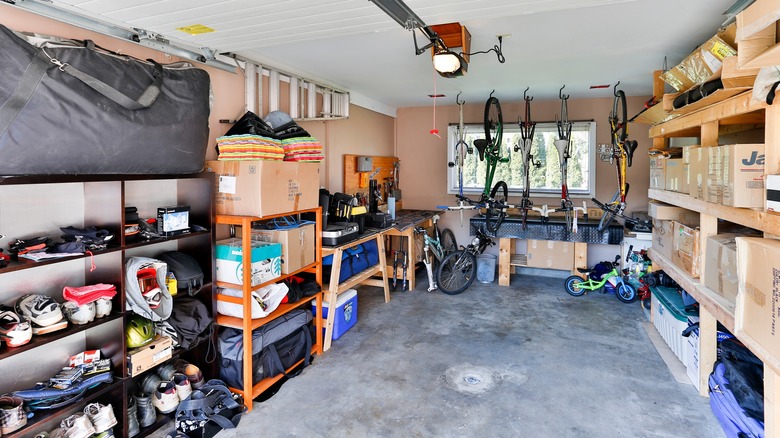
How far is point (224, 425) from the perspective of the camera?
2426 mm

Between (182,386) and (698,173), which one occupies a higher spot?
(698,173)

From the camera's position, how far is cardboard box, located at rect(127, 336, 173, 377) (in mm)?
2217

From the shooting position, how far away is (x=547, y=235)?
5309 millimetres

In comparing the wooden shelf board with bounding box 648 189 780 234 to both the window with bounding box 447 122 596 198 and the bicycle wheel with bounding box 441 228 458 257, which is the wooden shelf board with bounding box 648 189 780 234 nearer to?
the window with bounding box 447 122 596 198

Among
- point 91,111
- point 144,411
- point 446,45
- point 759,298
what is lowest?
point 144,411

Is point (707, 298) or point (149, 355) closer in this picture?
point (149, 355)

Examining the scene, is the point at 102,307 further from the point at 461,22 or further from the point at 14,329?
the point at 461,22

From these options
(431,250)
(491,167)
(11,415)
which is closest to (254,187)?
(11,415)

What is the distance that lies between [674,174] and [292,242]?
285 cm

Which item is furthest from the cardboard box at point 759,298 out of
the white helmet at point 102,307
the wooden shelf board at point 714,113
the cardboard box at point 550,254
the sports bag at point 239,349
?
the cardboard box at point 550,254

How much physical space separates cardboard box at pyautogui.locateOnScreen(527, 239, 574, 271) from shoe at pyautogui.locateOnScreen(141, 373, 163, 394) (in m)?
4.51

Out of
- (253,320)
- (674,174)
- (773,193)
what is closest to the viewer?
(773,193)

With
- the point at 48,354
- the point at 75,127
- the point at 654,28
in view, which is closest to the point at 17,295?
the point at 48,354

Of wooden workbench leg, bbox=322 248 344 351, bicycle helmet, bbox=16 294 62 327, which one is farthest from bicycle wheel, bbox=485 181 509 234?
bicycle helmet, bbox=16 294 62 327
